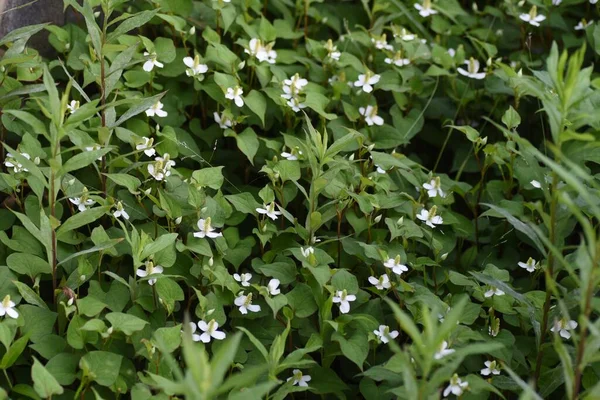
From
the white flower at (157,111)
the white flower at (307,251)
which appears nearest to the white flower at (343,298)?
the white flower at (307,251)

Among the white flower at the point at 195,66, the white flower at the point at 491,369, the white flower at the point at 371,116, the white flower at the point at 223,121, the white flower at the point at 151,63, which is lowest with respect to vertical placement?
the white flower at the point at 491,369

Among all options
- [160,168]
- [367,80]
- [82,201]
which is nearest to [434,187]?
[367,80]

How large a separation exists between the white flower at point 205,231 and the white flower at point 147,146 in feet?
0.93

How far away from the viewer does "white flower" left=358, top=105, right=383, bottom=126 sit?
9.36 ft

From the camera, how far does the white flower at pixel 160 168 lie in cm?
243

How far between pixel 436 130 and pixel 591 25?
69 centimetres

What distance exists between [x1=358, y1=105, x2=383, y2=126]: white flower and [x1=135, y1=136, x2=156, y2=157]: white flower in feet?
2.40

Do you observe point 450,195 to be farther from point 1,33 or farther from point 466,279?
point 1,33

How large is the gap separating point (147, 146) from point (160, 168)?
126 mm

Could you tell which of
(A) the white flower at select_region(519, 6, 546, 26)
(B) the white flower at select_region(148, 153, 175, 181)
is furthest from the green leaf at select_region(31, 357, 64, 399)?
(A) the white flower at select_region(519, 6, 546, 26)

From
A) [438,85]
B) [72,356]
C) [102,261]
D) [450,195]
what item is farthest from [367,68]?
[72,356]

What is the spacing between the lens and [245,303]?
2285 millimetres

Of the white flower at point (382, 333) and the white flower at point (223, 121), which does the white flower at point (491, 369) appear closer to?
the white flower at point (382, 333)

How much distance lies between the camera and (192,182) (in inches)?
95.5
